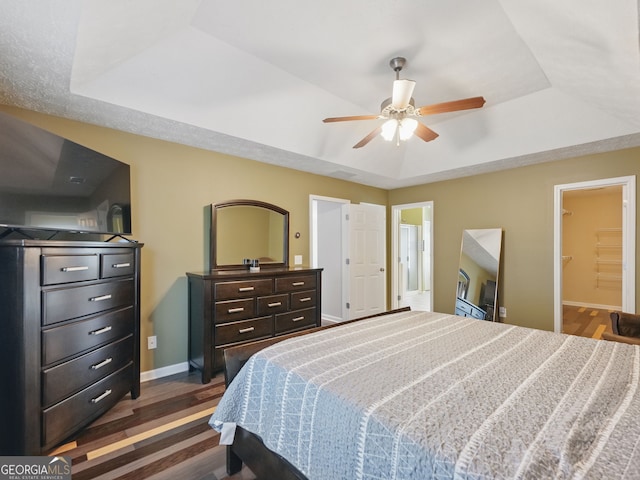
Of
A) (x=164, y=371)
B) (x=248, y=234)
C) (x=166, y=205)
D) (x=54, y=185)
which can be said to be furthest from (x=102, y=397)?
(x=248, y=234)

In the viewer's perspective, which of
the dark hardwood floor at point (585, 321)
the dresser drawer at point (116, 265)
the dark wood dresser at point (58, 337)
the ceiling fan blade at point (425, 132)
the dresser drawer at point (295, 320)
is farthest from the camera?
the dark hardwood floor at point (585, 321)

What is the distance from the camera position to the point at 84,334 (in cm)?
197

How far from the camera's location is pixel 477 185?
172 inches

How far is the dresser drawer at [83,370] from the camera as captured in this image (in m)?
1.73

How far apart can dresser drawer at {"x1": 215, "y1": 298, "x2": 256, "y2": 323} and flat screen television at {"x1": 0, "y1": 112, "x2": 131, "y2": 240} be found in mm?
1041

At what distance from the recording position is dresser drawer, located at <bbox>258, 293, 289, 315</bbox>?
3.08m

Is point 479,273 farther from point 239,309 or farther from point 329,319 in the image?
point 239,309

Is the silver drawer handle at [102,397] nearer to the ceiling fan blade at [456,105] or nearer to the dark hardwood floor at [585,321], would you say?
the ceiling fan blade at [456,105]

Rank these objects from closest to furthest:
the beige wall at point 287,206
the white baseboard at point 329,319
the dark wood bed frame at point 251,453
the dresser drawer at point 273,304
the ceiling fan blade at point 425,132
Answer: the dark wood bed frame at point 251,453 → the ceiling fan blade at point 425,132 → the beige wall at point 287,206 → the dresser drawer at point 273,304 → the white baseboard at point 329,319

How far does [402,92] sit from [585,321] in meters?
5.17

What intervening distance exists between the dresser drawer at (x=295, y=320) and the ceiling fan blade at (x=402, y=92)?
2.31 m

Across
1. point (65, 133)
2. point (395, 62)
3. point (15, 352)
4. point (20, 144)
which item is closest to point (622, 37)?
point (395, 62)

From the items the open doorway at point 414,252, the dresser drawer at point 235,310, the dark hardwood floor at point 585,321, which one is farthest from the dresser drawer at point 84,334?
the open doorway at point 414,252

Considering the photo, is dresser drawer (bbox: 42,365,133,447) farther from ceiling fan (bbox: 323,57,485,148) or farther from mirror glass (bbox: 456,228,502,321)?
mirror glass (bbox: 456,228,502,321)
